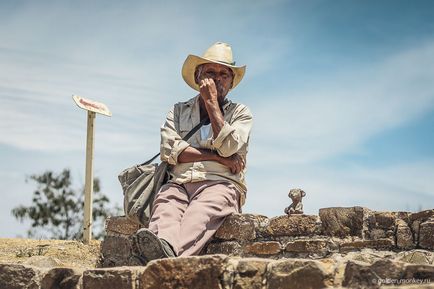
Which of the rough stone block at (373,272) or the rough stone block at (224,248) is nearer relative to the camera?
the rough stone block at (373,272)

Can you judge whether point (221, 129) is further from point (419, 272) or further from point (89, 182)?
point (89, 182)

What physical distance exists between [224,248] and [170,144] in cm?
97

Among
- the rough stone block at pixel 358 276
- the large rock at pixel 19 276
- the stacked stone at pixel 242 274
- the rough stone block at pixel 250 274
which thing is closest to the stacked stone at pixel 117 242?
the large rock at pixel 19 276

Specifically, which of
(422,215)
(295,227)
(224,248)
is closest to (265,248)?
(295,227)

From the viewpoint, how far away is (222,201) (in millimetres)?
5633

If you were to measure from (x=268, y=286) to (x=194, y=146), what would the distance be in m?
2.18

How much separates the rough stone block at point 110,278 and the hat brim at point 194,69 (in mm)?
2335

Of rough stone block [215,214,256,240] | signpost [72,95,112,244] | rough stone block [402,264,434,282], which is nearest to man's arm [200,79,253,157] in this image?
rough stone block [215,214,256,240]

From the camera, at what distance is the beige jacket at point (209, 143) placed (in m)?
5.64

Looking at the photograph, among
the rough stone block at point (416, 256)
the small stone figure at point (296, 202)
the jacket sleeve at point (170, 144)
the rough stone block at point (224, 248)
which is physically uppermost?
the jacket sleeve at point (170, 144)

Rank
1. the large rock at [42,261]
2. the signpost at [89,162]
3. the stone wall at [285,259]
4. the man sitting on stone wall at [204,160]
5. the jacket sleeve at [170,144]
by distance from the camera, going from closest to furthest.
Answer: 1. the stone wall at [285,259]
2. the man sitting on stone wall at [204,160]
3. the jacket sleeve at [170,144]
4. the large rock at [42,261]
5. the signpost at [89,162]

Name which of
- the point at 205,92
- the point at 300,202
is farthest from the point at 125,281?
the point at 300,202

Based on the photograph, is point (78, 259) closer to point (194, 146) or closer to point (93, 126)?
point (93, 126)

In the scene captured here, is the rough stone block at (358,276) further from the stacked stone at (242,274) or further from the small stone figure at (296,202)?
the small stone figure at (296,202)
